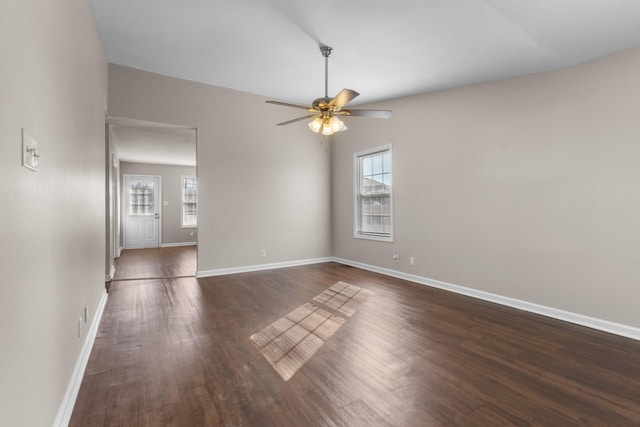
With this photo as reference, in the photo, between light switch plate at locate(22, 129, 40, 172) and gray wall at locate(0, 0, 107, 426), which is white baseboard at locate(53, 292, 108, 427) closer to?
gray wall at locate(0, 0, 107, 426)

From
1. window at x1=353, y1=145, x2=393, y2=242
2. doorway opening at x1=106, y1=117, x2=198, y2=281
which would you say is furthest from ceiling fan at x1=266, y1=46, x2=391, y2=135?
doorway opening at x1=106, y1=117, x2=198, y2=281

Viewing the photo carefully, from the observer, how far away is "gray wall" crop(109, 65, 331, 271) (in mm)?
4586

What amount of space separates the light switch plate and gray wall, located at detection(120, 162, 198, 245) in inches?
353

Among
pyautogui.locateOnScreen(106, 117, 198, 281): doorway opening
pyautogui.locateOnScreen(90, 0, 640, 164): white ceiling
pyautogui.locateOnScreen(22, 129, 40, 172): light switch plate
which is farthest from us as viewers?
pyautogui.locateOnScreen(106, 117, 198, 281): doorway opening

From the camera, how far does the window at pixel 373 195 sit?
5309mm

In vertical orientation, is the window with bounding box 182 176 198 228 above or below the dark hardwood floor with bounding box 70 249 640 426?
above

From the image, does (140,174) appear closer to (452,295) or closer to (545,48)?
(452,295)

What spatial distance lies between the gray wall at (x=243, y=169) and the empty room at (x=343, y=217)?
0.12ft

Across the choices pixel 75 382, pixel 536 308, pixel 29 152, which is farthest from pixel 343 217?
pixel 29 152

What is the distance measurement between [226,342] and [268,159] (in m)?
3.69

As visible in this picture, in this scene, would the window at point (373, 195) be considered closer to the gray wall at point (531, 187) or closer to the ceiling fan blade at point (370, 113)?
the gray wall at point (531, 187)

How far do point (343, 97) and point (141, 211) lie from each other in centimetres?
845

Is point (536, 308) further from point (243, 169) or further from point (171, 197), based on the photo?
point (171, 197)

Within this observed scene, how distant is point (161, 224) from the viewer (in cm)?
938
